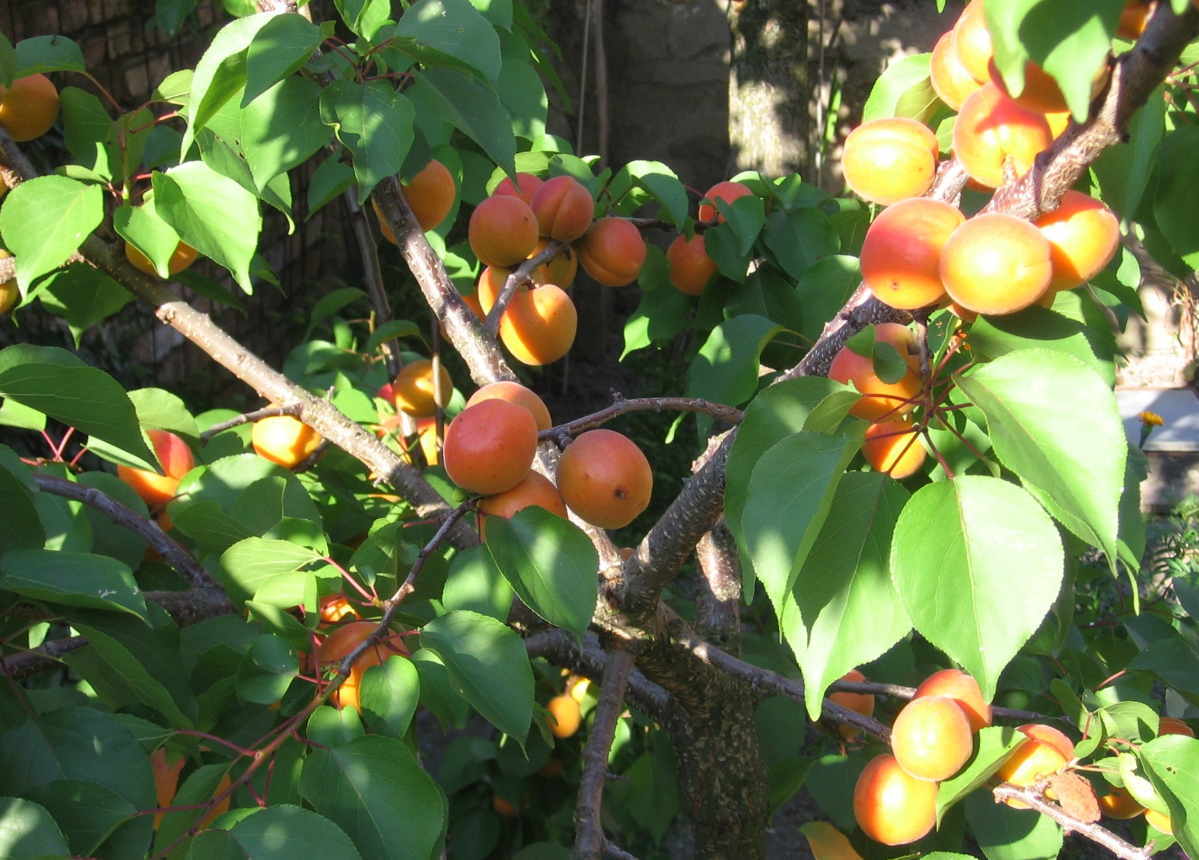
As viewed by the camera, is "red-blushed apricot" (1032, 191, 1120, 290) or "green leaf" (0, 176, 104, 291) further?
"green leaf" (0, 176, 104, 291)

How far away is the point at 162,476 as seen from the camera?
3.19 feet

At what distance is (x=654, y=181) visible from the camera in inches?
38.1

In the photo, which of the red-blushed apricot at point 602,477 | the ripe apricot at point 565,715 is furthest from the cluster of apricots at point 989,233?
the ripe apricot at point 565,715

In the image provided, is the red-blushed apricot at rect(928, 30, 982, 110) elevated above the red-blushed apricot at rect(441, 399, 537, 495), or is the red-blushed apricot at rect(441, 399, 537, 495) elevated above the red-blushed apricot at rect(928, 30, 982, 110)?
the red-blushed apricot at rect(928, 30, 982, 110)

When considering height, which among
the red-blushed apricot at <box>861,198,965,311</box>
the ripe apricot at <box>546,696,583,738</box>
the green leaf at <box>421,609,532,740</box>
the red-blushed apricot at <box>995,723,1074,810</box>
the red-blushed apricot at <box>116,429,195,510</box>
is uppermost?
the red-blushed apricot at <box>861,198,965,311</box>

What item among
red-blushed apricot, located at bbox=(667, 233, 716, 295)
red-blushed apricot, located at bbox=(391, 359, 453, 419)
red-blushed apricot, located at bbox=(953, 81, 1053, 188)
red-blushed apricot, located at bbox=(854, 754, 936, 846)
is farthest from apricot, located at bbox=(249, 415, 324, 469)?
red-blushed apricot, located at bbox=(953, 81, 1053, 188)

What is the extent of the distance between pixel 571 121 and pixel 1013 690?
323cm

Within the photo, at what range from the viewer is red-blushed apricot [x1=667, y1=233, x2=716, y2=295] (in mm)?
1062

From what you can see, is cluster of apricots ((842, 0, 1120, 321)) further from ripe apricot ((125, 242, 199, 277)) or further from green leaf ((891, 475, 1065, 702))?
ripe apricot ((125, 242, 199, 277))

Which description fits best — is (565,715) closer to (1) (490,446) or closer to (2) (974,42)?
(1) (490,446)

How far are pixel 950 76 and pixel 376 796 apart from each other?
20.9 inches

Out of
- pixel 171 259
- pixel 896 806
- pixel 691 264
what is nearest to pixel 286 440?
pixel 171 259

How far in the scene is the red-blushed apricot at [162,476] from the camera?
0.96 meters

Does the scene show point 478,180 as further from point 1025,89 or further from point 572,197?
point 1025,89
